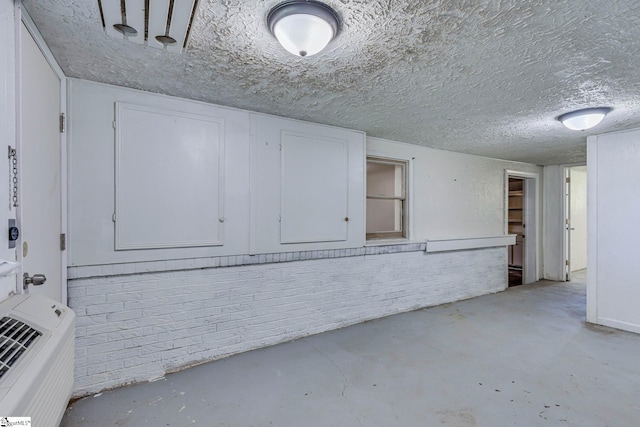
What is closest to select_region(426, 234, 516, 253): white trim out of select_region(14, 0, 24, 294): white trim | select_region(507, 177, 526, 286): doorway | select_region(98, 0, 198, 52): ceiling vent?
select_region(507, 177, 526, 286): doorway

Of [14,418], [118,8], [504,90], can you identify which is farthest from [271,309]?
[504,90]

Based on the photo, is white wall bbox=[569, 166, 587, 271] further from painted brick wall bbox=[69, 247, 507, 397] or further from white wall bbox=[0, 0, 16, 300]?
white wall bbox=[0, 0, 16, 300]

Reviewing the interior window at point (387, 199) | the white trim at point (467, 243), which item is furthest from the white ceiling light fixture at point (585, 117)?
the white trim at point (467, 243)

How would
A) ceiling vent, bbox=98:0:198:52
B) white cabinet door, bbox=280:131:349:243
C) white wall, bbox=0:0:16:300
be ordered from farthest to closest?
white cabinet door, bbox=280:131:349:243
ceiling vent, bbox=98:0:198:52
white wall, bbox=0:0:16:300

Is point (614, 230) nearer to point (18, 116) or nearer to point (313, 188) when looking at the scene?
point (313, 188)

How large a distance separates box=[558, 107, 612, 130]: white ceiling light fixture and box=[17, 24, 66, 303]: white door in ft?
13.9

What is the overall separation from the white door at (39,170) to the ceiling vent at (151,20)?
1.49 feet

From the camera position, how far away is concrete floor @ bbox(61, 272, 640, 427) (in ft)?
6.85

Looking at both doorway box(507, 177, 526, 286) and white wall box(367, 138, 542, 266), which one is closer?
white wall box(367, 138, 542, 266)

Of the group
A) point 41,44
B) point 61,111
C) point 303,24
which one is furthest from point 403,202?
point 41,44

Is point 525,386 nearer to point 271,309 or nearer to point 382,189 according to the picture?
point 271,309

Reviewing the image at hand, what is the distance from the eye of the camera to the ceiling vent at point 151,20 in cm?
146

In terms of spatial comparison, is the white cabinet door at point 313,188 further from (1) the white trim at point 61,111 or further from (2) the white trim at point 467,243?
(1) the white trim at point 61,111

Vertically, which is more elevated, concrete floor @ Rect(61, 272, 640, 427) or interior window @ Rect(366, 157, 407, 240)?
interior window @ Rect(366, 157, 407, 240)
